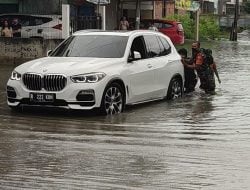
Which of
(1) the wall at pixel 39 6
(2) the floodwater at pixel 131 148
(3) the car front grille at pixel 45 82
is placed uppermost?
(1) the wall at pixel 39 6

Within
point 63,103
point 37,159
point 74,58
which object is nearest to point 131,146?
point 37,159

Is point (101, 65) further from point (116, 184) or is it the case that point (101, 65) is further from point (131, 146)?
point (116, 184)

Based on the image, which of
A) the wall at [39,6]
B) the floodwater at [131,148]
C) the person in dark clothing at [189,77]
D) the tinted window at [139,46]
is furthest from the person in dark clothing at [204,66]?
the wall at [39,6]

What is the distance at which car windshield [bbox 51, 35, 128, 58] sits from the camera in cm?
1212

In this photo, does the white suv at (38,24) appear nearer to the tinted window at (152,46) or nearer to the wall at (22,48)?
the wall at (22,48)

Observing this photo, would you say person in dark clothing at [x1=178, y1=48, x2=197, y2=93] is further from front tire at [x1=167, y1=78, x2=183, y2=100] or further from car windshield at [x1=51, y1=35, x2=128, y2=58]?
car windshield at [x1=51, y1=35, x2=128, y2=58]

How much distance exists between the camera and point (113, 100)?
11.5 meters

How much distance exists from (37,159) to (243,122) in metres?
4.36

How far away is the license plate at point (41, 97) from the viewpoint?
433 inches

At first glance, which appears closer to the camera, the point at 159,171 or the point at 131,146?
the point at 159,171

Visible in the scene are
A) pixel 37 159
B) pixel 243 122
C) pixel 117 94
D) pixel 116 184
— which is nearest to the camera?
pixel 116 184

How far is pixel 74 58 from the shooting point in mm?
11914

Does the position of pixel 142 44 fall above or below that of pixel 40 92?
above

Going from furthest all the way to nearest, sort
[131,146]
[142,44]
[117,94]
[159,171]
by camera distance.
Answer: [142,44]
[117,94]
[131,146]
[159,171]
